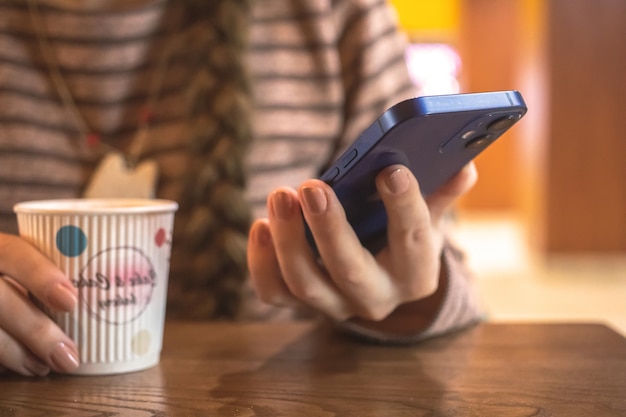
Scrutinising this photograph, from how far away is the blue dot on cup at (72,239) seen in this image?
17.4 inches

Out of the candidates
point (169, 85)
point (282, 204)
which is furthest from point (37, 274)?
point (169, 85)

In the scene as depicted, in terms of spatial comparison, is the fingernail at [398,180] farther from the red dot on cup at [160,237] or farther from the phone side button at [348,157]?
the red dot on cup at [160,237]

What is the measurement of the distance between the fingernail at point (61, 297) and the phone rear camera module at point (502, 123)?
0.91 ft

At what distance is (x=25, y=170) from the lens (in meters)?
0.74

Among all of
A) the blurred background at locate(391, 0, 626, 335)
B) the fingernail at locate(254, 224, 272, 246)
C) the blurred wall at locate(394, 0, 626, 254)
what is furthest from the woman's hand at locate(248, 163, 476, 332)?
the blurred wall at locate(394, 0, 626, 254)

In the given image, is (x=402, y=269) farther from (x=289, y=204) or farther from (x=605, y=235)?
(x=605, y=235)

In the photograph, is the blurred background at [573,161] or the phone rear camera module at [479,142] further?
the blurred background at [573,161]

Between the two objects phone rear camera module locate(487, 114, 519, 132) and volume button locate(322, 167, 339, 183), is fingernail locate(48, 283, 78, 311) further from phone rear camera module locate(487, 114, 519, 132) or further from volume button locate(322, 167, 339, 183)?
phone rear camera module locate(487, 114, 519, 132)

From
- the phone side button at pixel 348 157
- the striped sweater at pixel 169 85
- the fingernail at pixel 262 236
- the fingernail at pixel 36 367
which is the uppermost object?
the striped sweater at pixel 169 85

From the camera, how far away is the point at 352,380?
448 millimetres

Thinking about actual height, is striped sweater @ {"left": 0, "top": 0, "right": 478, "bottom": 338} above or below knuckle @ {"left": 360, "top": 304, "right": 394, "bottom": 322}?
above

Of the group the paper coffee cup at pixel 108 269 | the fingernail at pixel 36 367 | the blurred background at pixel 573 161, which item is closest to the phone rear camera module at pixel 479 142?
the paper coffee cup at pixel 108 269

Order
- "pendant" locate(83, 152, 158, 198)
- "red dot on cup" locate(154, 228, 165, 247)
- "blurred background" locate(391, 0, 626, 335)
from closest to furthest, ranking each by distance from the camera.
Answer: "red dot on cup" locate(154, 228, 165, 247) < "pendant" locate(83, 152, 158, 198) < "blurred background" locate(391, 0, 626, 335)

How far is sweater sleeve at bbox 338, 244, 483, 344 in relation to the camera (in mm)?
557
